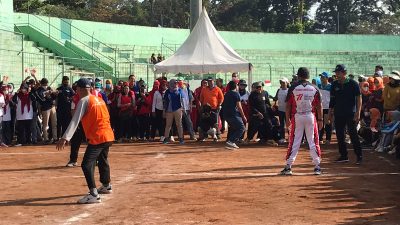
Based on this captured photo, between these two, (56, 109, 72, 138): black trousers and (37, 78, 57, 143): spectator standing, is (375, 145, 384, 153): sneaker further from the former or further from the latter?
(37, 78, 57, 143): spectator standing

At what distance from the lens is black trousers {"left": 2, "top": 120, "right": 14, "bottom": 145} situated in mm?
19709

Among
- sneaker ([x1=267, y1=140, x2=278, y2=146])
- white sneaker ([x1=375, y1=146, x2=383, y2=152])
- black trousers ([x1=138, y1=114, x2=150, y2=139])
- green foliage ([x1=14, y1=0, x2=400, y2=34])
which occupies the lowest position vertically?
sneaker ([x1=267, y1=140, x2=278, y2=146])

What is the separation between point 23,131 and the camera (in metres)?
20.0

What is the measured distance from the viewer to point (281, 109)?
19172mm

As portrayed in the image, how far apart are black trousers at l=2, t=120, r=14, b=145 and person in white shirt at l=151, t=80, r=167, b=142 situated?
421 centimetres

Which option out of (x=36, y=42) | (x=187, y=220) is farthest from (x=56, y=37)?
(x=187, y=220)

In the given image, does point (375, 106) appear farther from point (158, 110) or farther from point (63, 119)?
point (63, 119)

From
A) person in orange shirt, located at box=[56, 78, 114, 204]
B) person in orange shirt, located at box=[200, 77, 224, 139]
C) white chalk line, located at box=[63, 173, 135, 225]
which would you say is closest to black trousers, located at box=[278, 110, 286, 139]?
person in orange shirt, located at box=[200, 77, 224, 139]

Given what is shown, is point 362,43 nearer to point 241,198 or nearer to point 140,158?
point 140,158

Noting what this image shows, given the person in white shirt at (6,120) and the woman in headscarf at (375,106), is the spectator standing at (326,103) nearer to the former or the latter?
the woman in headscarf at (375,106)

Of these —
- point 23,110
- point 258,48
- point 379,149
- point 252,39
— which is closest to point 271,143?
point 379,149

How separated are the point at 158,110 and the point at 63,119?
10.1 ft

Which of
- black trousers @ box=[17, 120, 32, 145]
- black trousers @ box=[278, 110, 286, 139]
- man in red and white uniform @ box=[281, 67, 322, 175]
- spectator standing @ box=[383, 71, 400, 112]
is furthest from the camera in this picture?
black trousers @ box=[17, 120, 32, 145]

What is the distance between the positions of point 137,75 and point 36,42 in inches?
221
